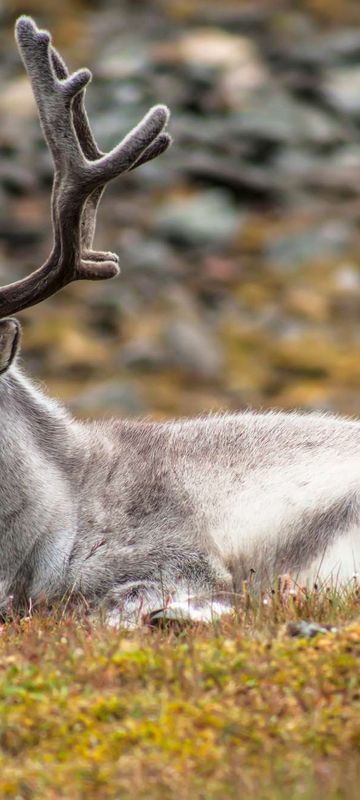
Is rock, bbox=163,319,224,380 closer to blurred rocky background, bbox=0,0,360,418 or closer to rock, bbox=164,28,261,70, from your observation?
blurred rocky background, bbox=0,0,360,418

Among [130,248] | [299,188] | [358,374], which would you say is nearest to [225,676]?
[358,374]

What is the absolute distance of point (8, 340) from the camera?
30.5ft

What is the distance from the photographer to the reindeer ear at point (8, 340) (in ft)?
30.3

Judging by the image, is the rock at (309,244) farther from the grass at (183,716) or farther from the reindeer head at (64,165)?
the grass at (183,716)

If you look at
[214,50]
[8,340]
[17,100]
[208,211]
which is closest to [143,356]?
[208,211]

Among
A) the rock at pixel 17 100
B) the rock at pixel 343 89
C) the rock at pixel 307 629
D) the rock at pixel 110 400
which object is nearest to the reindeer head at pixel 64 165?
the rock at pixel 307 629

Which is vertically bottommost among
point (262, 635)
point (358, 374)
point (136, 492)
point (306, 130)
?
point (262, 635)

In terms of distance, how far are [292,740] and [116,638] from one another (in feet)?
4.97

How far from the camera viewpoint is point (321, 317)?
3700cm

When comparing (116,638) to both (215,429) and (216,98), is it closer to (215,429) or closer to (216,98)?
(215,429)

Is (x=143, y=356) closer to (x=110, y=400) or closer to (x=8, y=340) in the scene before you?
(x=110, y=400)

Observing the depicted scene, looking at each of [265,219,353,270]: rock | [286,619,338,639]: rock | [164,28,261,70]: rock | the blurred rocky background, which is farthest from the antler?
[164,28,261,70]: rock

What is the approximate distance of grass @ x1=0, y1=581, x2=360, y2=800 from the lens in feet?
18.7

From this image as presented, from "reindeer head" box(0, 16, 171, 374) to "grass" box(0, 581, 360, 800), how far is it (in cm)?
255
